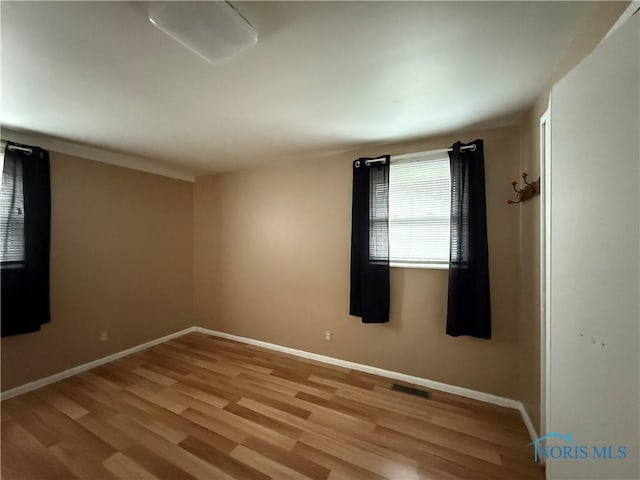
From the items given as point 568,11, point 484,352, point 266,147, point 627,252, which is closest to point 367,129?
point 266,147

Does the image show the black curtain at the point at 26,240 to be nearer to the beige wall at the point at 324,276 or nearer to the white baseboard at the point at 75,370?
the white baseboard at the point at 75,370

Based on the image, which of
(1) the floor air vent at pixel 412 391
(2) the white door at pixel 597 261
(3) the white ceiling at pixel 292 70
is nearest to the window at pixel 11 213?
(3) the white ceiling at pixel 292 70

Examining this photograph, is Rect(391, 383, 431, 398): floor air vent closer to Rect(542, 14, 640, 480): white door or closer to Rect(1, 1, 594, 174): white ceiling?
Rect(542, 14, 640, 480): white door

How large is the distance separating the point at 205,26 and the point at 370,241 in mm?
1979

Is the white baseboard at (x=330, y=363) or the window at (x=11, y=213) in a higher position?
the window at (x=11, y=213)

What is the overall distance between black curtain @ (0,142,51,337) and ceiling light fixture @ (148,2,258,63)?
231 centimetres

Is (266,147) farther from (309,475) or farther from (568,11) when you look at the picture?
(309,475)

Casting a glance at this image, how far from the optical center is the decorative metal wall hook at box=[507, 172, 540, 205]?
1591 mm

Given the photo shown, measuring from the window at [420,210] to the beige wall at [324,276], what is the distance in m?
0.12

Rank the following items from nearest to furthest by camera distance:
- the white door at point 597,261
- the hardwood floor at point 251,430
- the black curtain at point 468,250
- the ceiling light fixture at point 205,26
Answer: the white door at point 597,261 < the ceiling light fixture at point 205,26 < the hardwood floor at point 251,430 < the black curtain at point 468,250

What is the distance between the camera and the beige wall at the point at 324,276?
202 cm

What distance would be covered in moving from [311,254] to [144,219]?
2247 mm

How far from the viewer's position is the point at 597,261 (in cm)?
76

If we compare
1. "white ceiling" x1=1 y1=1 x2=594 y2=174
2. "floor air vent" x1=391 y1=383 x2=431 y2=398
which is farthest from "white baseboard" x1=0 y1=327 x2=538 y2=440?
"white ceiling" x1=1 y1=1 x2=594 y2=174
